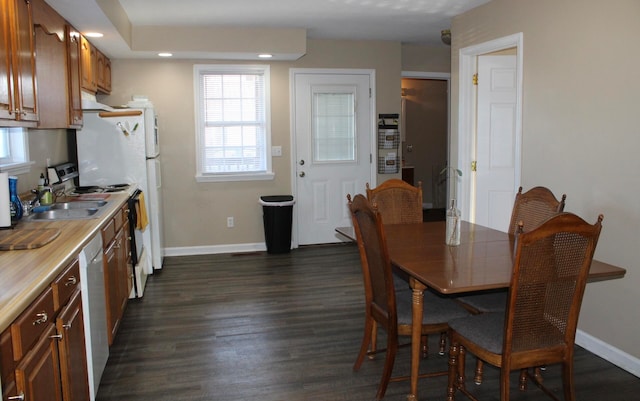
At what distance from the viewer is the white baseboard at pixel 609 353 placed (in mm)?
3021

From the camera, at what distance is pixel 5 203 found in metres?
2.73

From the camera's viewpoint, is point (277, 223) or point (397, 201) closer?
point (397, 201)

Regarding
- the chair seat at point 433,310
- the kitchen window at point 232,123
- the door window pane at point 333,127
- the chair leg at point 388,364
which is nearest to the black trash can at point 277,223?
the kitchen window at point 232,123

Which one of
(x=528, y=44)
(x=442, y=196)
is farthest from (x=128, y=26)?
(x=442, y=196)

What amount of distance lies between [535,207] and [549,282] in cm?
101

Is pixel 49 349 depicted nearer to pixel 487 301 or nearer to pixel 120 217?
pixel 120 217

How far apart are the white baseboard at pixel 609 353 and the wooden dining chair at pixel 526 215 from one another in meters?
0.80

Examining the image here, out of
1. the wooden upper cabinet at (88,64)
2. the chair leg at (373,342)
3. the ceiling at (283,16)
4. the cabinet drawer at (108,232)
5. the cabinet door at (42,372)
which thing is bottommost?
the chair leg at (373,342)

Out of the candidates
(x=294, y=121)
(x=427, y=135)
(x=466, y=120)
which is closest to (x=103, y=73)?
(x=294, y=121)

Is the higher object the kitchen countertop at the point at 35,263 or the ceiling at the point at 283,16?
the ceiling at the point at 283,16

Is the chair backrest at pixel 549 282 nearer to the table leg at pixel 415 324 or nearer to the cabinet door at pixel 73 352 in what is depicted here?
the table leg at pixel 415 324

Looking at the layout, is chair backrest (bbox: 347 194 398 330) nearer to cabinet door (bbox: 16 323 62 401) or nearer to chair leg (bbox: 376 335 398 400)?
chair leg (bbox: 376 335 398 400)

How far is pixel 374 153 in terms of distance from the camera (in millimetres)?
6469

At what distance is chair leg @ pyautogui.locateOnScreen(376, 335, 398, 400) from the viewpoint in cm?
268
